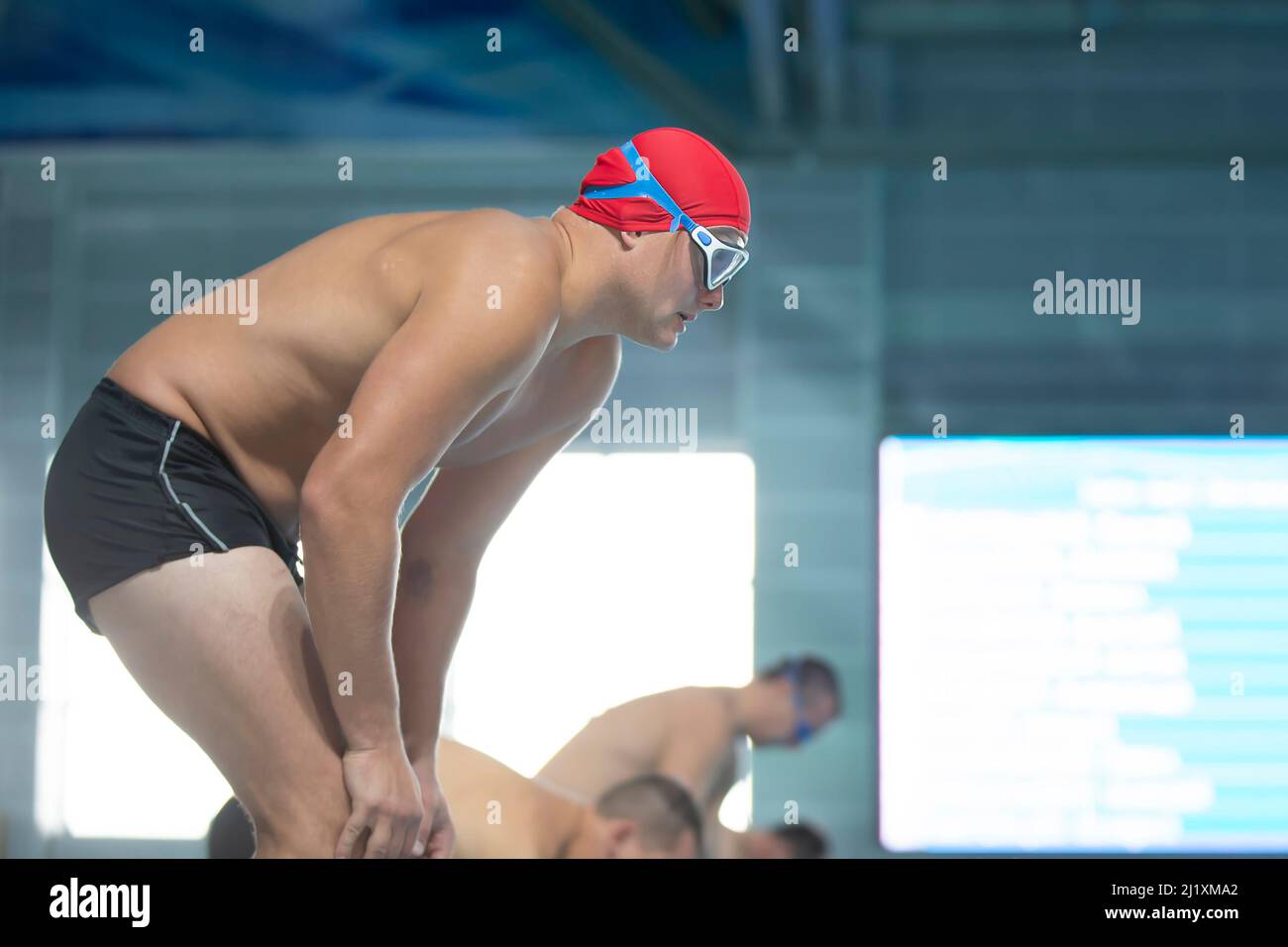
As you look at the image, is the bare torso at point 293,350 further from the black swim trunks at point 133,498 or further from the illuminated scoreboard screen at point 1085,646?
the illuminated scoreboard screen at point 1085,646

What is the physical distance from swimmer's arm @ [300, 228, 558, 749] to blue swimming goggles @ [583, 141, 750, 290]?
0.60ft

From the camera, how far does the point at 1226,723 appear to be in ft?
16.6

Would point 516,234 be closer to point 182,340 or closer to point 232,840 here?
point 182,340

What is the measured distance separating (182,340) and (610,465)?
3.90 meters

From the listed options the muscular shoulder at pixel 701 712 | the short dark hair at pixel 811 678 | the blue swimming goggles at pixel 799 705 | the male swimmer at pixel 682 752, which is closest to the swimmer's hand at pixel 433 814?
the male swimmer at pixel 682 752

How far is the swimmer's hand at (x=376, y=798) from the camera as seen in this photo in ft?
4.46

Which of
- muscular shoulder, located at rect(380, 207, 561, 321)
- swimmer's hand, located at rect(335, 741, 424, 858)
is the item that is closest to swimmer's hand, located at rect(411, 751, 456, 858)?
swimmer's hand, located at rect(335, 741, 424, 858)

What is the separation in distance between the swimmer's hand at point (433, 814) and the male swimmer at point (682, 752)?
4.27ft

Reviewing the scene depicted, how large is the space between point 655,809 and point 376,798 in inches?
41.7

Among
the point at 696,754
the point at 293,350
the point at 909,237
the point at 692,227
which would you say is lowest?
the point at 696,754

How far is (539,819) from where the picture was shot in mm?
2119

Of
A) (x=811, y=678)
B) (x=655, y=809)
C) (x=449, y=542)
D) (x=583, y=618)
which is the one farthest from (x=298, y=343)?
(x=583, y=618)

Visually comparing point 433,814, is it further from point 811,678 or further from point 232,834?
point 811,678
